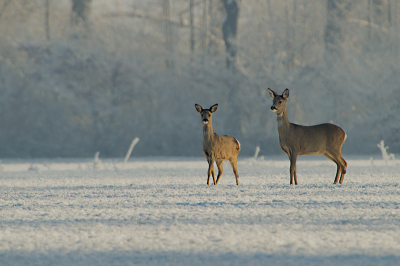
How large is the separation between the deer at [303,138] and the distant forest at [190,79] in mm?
16626

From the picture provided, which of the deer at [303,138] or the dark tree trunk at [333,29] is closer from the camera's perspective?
the deer at [303,138]

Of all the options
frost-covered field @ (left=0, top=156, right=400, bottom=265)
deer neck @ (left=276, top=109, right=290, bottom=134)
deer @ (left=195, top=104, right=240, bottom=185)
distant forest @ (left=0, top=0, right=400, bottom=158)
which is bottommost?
frost-covered field @ (left=0, top=156, right=400, bottom=265)

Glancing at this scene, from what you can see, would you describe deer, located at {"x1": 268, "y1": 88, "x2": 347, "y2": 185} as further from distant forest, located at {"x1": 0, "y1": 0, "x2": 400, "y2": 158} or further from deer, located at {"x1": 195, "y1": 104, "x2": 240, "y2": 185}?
distant forest, located at {"x1": 0, "y1": 0, "x2": 400, "y2": 158}

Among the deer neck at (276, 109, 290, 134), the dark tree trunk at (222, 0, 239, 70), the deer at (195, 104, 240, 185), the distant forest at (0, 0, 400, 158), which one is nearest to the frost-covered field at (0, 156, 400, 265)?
the deer at (195, 104, 240, 185)

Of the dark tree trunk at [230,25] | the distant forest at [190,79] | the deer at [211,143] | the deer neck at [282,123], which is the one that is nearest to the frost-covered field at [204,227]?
the deer at [211,143]

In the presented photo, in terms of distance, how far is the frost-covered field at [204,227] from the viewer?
4.05 m

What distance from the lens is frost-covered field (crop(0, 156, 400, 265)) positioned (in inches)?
159

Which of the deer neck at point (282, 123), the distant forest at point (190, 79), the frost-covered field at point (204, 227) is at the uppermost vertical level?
the distant forest at point (190, 79)

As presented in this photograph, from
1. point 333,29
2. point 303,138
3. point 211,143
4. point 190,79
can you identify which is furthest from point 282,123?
point 333,29

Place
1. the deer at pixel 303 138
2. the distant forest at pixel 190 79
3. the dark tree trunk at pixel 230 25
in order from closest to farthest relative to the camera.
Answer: the deer at pixel 303 138 → the distant forest at pixel 190 79 → the dark tree trunk at pixel 230 25

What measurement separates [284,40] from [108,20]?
10.3m

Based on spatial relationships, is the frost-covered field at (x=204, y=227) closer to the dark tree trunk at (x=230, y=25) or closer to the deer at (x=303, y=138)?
the deer at (x=303, y=138)

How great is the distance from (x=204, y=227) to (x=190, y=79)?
2298 cm

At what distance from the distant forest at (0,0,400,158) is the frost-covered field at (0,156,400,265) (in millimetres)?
17845
